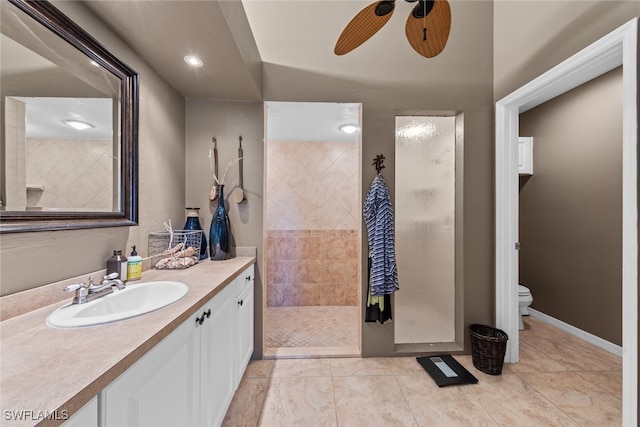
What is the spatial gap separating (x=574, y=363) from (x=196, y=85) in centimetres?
362

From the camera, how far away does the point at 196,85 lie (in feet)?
6.10

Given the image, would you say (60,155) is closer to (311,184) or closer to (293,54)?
(293,54)

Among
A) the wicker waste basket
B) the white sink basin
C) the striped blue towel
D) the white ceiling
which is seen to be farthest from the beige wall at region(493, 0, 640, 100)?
the white sink basin

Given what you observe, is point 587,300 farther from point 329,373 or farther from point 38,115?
point 38,115

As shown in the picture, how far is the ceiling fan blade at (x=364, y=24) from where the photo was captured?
59.6 inches

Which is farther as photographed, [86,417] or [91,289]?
[91,289]

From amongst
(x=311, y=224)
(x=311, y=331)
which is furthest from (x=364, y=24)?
(x=311, y=331)

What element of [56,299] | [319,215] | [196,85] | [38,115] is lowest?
[56,299]

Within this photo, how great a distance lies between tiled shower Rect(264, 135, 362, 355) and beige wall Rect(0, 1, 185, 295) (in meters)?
1.57

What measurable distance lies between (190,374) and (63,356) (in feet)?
1.61

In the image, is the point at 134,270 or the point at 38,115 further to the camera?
the point at 134,270

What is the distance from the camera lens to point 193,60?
155 cm

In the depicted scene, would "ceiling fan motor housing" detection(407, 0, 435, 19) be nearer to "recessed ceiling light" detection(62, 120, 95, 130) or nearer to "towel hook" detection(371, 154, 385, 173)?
"towel hook" detection(371, 154, 385, 173)

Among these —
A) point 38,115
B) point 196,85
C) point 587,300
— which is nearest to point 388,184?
point 196,85
